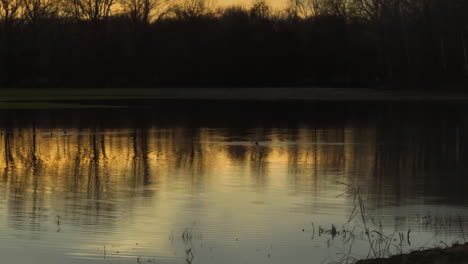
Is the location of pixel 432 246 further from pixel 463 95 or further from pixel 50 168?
pixel 463 95

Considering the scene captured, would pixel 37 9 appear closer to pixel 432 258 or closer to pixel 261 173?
pixel 261 173

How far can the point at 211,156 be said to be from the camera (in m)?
24.9

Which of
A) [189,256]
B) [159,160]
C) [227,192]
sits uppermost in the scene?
[159,160]

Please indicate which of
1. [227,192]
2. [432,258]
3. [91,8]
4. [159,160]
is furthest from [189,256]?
[91,8]

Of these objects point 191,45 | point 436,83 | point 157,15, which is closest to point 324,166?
point 436,83

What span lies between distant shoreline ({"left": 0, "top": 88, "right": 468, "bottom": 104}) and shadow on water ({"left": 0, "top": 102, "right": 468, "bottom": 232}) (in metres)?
22.0

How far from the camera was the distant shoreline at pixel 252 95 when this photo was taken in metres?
66.7

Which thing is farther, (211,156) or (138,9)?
(138,9)

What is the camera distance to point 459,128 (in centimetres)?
3481

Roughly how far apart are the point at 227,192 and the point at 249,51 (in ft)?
235

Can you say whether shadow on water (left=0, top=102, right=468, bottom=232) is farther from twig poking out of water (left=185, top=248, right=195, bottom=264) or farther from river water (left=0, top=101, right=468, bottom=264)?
twig poking out of water (left=185, top=248, right=195, bottom=264)

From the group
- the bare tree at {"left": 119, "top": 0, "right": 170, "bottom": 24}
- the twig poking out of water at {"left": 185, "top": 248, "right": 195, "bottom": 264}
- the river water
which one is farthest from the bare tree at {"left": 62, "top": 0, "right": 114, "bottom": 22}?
the twig poking out of water at {"left": 185, "top": 248, "right": 195, "bottom": 264}

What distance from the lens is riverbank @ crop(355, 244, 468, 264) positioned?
10.1 metres

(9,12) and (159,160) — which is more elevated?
(9,12)
